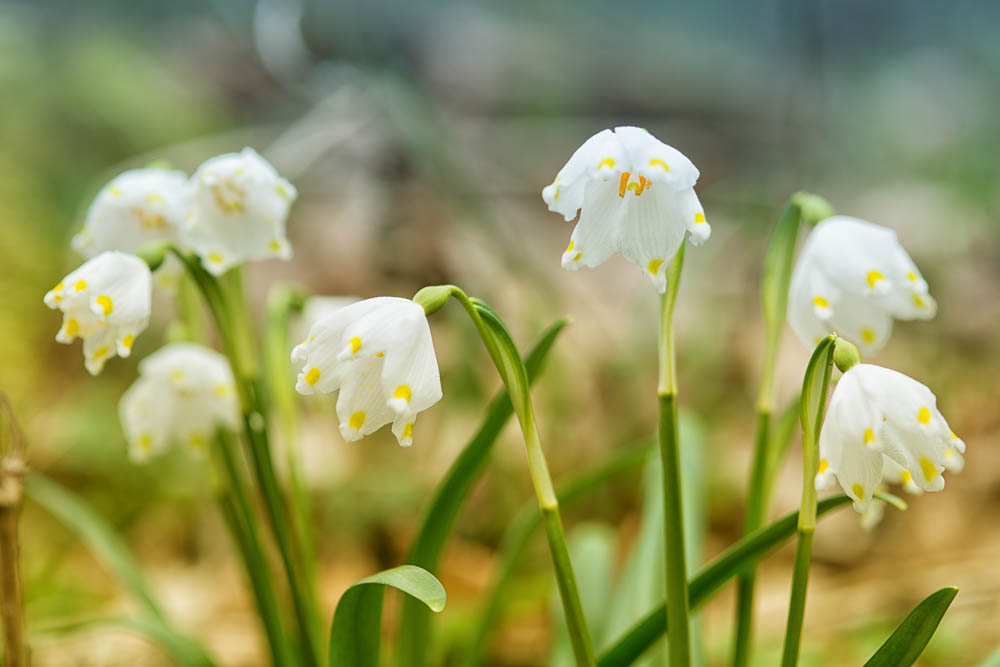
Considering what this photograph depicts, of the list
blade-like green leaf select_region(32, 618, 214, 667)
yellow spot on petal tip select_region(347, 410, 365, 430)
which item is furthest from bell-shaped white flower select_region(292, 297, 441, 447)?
blade-like green leaf select_region(32, 618, 214, 667)

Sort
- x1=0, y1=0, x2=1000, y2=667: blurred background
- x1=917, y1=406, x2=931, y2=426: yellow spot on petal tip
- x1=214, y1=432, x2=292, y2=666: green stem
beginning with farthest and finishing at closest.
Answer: x1=0, y1=0, x2=1000, y2=667: blurred background < x1=214, y1=432, x2=292, y2=666: green stem < x1=917, y1=406, x2=931, y2=426: yellow spot on petal tip

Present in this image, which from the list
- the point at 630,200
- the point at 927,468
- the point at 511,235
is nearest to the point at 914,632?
the point at 927,468

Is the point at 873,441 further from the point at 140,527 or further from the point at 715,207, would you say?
the point at 715,207

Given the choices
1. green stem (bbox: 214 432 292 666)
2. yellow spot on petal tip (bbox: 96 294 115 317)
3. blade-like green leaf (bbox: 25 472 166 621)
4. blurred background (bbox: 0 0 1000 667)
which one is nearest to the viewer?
yellow spot on petal tip (bbox: 96 294 115 317)

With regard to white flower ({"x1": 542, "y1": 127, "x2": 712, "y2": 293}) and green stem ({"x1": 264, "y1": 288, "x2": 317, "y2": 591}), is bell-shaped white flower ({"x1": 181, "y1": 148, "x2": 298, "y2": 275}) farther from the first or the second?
white flower ({"x1": 542, "y1": 127, "x2": 712, "y2": 293})

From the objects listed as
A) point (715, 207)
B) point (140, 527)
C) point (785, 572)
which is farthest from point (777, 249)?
point (715, 207)

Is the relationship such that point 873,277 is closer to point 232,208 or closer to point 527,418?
point 527,418
